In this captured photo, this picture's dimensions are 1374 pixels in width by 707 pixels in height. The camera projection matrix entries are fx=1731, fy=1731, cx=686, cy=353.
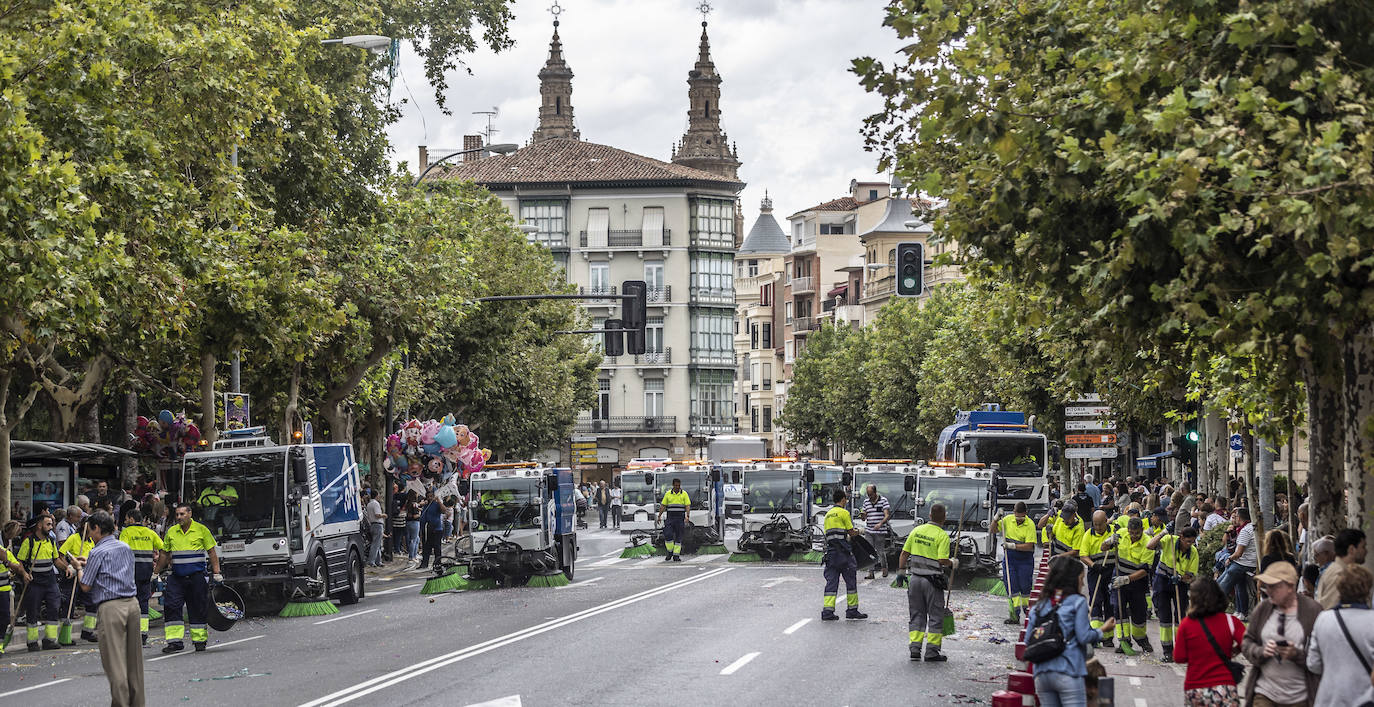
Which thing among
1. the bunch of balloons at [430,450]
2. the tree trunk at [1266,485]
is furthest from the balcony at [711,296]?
the tree trunk at [1266,485]

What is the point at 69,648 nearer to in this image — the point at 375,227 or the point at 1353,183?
the point at 375,227

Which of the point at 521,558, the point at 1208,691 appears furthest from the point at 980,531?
the point at 1208,691

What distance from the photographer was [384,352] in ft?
113

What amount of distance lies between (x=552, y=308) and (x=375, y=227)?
61.5ft

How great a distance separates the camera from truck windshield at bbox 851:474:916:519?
112 feet

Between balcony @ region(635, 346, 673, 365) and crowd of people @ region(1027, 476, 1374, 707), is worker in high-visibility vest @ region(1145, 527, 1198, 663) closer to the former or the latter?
crowd of people @ region(1027, 476, 1374, 707)

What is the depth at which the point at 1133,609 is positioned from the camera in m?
20.0

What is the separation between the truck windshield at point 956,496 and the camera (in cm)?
3216

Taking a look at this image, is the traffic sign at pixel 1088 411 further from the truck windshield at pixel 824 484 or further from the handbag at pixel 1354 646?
the handbag at pixel 1354 646

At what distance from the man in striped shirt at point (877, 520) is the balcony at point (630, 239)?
64.0 meters

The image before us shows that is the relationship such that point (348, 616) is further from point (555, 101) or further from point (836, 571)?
point (555, 101)

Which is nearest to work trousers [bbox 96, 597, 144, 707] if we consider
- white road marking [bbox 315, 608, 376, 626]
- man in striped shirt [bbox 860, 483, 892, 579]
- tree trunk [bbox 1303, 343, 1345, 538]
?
white road marking [bbox 315, 608, 376, 626]

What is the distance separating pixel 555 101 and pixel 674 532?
90.9 m

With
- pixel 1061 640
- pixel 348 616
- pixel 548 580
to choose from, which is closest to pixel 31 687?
pixel 348 616
